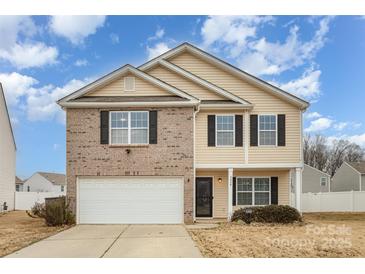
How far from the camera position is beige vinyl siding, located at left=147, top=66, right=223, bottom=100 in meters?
19.1

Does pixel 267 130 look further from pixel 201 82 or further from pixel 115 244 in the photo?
pixel 115 244

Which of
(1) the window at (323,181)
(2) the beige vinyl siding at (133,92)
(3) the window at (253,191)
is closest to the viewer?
(2) the beige vinyl siding at (133,92)

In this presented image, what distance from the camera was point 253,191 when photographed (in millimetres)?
19922

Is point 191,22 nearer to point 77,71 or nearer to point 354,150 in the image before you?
point 77,71

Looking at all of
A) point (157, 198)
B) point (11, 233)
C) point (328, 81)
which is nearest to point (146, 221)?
point (157, 198)

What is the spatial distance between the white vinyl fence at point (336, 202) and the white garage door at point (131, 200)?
590 inches

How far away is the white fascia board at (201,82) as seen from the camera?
61.1ft

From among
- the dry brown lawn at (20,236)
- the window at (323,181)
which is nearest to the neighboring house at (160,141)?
the dry brown lawn at (20,236)

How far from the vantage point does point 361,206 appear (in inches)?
1061

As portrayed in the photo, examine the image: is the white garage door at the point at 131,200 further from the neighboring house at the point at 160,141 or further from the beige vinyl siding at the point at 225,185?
the beige vinyl siding at the point at 225,185

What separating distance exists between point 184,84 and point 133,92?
2.87 meters

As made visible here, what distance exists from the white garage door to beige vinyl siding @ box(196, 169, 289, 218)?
103 inches

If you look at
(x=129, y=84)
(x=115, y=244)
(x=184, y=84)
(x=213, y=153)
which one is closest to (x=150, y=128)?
(x=129, y=84)
